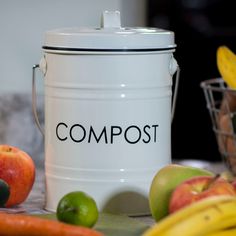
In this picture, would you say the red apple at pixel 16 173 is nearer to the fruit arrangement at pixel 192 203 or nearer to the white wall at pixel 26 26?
the fruit arrangement at pixel 192 203

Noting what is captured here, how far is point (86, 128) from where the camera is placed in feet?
3.80

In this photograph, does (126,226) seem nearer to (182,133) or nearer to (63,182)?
(63,182)

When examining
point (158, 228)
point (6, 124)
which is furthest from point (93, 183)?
point (6, 124)

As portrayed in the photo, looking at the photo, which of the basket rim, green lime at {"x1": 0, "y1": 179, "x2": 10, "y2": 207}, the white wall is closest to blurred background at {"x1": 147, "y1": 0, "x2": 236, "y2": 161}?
the white wall

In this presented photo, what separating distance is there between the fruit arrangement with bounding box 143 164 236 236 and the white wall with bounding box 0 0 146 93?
0.70 metres

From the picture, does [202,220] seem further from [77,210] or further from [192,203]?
[77,210]

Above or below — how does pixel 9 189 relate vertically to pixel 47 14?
below

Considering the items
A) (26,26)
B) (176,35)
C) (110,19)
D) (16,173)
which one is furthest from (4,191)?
(176,35)

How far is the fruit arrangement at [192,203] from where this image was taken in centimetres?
89

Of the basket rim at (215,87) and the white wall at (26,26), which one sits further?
the white wall at (26,26)

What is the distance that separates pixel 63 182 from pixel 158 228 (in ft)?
1.08

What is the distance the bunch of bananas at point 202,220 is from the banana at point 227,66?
18.2 inches

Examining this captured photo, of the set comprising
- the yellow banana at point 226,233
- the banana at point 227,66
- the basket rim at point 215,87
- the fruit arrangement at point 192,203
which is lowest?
the yellow banana at point 226,233

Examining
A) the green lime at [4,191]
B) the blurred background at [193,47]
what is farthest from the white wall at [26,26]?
the green lime at [4,191]
